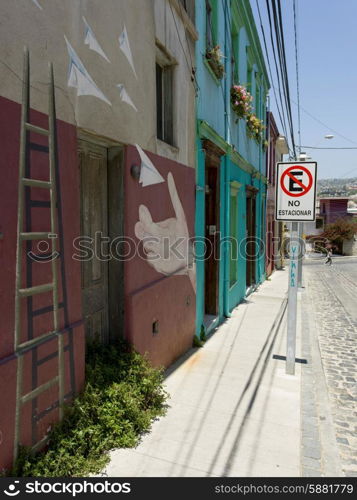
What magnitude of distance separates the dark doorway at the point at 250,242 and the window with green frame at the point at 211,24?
608 centimetres

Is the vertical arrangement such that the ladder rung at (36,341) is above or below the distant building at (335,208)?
below

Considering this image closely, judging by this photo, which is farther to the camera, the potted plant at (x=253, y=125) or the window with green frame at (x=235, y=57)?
the potted plant at (x=253, y=125)

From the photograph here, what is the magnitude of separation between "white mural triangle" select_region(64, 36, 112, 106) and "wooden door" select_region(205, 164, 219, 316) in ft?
16.3

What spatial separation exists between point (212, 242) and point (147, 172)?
3.87 m

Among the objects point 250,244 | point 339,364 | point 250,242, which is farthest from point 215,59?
point 250,244

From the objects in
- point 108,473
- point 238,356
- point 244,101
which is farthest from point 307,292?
point 108,473

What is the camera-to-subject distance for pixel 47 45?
2.89 metres

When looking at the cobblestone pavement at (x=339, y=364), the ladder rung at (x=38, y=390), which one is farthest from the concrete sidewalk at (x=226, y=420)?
the ladder rung at (x=38, y=390)

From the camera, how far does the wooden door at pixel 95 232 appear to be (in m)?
3.96

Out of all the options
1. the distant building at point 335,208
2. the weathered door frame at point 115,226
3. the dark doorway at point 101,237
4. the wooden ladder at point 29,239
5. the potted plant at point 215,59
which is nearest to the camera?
the wooden ladder at point 29,239

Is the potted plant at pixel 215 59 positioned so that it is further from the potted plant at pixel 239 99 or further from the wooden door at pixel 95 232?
the wooden door at pixel 95 232

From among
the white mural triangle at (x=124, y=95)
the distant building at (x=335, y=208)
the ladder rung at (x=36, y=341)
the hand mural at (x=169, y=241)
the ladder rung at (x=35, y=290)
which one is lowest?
the ladder rung at (x=36, y=341)

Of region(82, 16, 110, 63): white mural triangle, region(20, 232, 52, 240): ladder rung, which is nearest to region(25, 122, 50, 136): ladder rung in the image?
region(20, 232, 52, 240): ladder rung

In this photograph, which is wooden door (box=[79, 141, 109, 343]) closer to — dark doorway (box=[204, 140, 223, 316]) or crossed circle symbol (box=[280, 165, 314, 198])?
crossed circle symbol (box=[280, 165, 314, 198])
